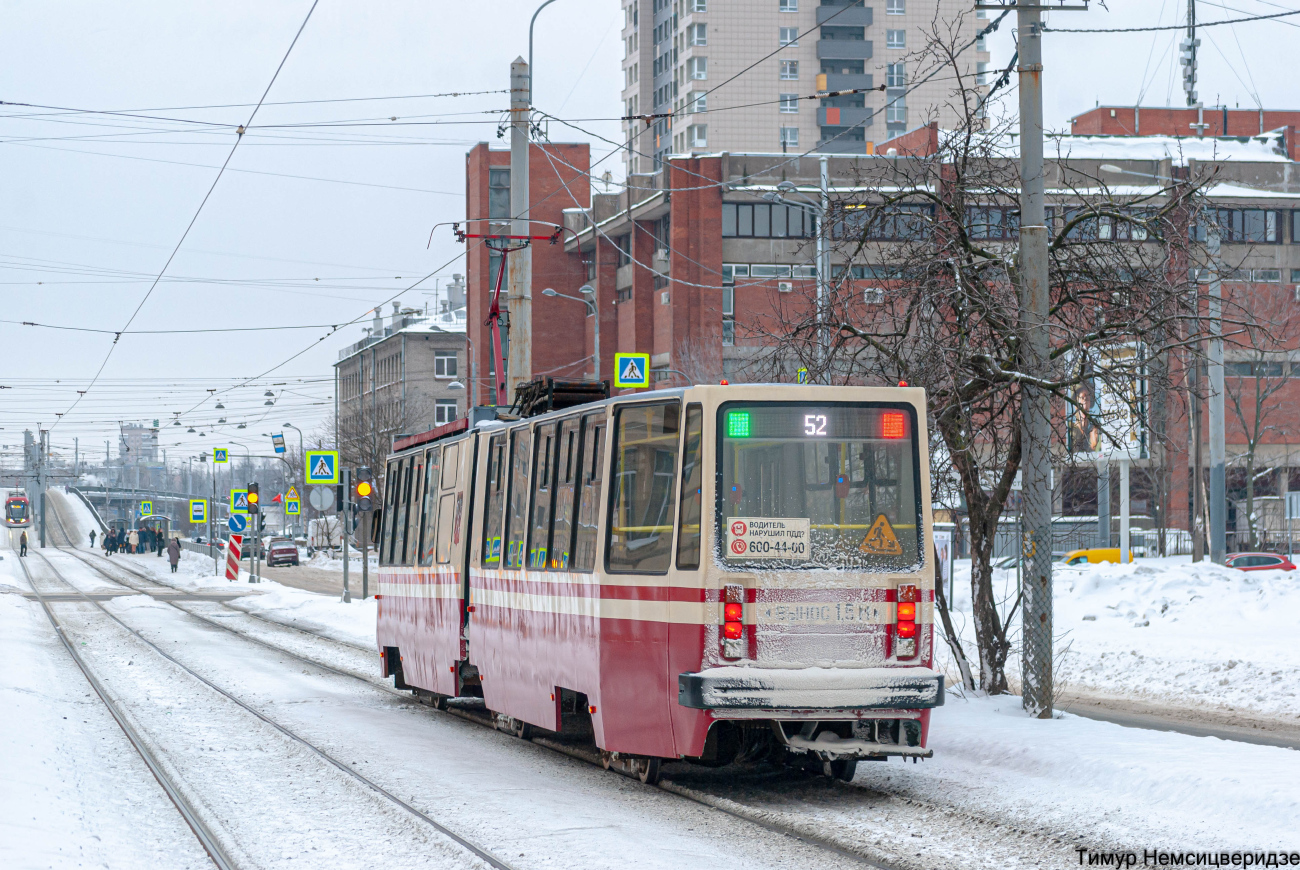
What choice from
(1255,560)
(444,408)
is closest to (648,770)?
(1255,560)

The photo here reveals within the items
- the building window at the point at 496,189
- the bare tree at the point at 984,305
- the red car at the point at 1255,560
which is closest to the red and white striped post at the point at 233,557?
the red car at the point at 1255,560

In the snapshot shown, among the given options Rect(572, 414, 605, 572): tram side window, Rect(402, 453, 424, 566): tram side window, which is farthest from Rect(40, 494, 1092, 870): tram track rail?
Rect(402, 453, 424, 566): tram side window

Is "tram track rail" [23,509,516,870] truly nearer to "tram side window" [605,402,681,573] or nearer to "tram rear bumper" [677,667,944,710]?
"tram rear bumper" [677,667,944,710]

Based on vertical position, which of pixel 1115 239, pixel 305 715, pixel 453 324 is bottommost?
pixel 305 715

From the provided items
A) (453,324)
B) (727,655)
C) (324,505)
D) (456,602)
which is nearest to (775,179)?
(324,505)

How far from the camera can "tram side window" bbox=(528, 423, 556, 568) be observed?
38.9 ft

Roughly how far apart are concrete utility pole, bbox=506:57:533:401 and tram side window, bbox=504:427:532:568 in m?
6.94

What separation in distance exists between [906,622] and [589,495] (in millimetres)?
2390

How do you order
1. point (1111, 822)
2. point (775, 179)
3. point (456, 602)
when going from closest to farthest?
point (1111, 822)
point (456, 602)
point (775, 179)

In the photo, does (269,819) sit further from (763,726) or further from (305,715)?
(305,715)

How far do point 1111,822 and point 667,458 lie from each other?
346 centimetres

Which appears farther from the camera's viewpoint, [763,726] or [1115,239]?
[1115,239]

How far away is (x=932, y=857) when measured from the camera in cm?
805

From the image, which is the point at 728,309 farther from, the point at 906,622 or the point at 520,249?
the point at 906,622
